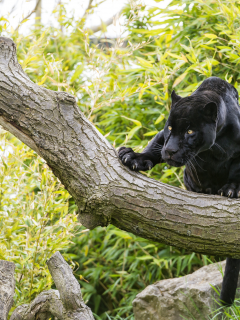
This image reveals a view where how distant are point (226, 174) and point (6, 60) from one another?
1.23 m

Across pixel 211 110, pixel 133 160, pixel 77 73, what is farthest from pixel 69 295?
pixel 77 73

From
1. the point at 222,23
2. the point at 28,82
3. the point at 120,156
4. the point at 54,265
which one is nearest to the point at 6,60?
the point at 28,82

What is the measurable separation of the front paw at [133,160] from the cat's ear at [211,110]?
13.4 inches

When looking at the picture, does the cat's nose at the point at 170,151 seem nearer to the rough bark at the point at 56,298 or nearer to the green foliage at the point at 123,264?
the rough bark at the point at 56,298

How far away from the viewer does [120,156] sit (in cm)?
166

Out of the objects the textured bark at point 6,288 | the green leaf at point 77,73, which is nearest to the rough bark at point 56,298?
the textured bark at point 6,288

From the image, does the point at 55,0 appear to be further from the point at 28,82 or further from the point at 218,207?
the point at 218,207

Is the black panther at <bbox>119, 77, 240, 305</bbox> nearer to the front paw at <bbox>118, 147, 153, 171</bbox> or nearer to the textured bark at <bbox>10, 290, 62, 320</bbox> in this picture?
the front paw at <bbox>118, 147, 153, 171</bbox>

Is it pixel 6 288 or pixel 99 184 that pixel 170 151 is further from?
pixel 6 288

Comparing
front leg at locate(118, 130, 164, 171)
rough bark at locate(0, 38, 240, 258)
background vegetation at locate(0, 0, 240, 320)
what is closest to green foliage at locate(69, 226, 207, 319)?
background vegetation at locate(0, 0, 240, 320)

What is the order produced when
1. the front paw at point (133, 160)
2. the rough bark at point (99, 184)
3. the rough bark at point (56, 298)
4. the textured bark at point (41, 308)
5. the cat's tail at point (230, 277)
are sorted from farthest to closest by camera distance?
the cat's tail at point (230, 277), the textured bark at point (41, 308), the rough bark at point (56, 298), the front paw at point (133, 160), the rough bark at point (99, 184)

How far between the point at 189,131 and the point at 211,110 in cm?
13

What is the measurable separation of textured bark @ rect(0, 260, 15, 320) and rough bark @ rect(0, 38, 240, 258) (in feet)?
1.88

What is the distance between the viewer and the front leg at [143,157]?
A: 1637mm
